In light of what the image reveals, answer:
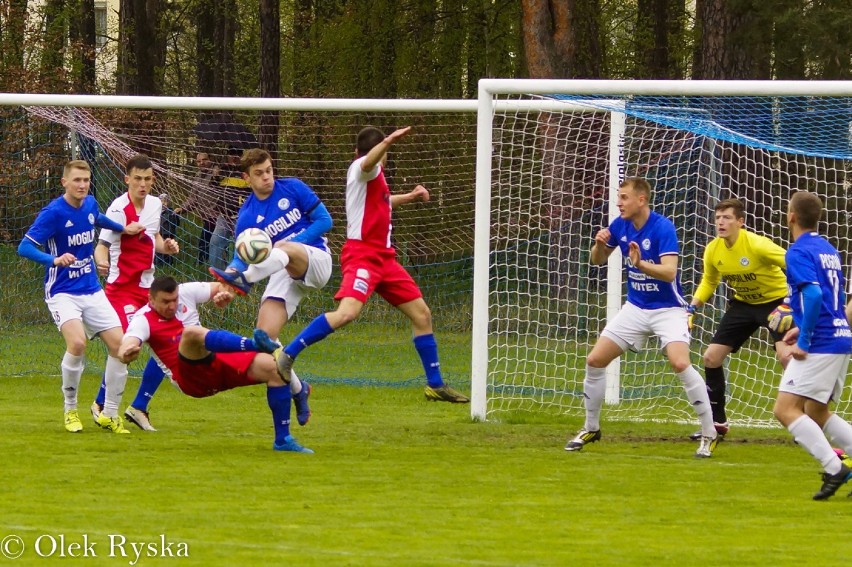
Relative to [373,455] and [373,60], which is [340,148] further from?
[373,60]

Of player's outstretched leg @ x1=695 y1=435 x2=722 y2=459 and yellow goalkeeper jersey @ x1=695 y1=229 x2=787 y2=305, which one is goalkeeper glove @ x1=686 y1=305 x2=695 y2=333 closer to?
yellow goalkeeper jersey @ x1=695 y1=229 x2=787 y2=305

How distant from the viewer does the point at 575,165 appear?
501 inches

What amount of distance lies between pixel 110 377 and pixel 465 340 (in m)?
5.29

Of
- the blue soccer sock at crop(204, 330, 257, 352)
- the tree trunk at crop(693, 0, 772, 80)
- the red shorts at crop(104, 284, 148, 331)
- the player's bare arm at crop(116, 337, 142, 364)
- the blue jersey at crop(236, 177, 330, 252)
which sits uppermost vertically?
the tree trunk at crop(693, 0, 772, 80)

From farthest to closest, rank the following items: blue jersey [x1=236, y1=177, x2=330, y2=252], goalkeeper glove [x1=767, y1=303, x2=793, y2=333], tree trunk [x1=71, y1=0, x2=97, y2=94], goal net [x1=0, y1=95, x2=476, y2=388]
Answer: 1. tree trunk [x1=71, y1=0, x2=97, y2=94]
2. goal net [x1=0, y1=95, x2=476, y2=388]
3. blue jersey [x1=236, y1=177, x2=330, y2=252]
4. goalkeeper glove [x1=767, y1=303, x2=793, y2=333]

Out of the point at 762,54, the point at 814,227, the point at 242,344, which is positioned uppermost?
the point at 762,54

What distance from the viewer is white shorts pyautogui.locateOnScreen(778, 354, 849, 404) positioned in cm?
759

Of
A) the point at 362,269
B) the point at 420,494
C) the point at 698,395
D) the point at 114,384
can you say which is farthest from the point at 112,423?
the point at 698,395

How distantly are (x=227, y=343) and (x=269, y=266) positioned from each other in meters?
0.80

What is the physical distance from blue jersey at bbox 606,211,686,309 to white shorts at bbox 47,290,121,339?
367cm

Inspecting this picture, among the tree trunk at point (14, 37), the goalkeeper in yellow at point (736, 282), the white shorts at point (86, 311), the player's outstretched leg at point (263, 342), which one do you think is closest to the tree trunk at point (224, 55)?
the tree trunk at point (14, 37)

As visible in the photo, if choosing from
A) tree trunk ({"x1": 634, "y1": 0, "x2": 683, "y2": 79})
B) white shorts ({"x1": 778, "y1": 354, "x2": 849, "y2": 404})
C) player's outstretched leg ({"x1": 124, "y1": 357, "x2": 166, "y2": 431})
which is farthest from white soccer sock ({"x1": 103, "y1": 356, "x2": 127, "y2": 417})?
tree trunk ({"x1": 634, "y1": 0, "x2": 683, "y2": 79})

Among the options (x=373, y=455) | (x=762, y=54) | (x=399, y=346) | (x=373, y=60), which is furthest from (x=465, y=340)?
(x=373, y=60)

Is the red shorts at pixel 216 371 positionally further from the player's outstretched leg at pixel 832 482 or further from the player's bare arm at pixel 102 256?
the player's outstretched leg at pixel 832 482
